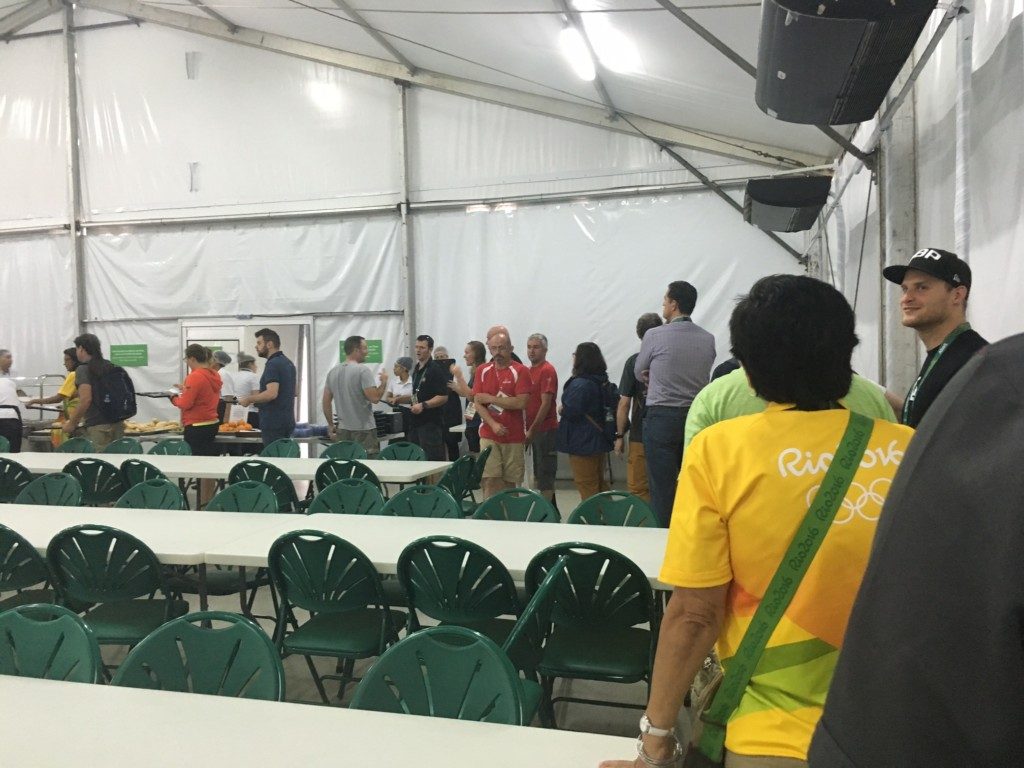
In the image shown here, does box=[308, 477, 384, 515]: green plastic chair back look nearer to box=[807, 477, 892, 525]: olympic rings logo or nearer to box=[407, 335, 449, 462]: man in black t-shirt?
box=[407, 335, 449, 462]: man in black t-shirt

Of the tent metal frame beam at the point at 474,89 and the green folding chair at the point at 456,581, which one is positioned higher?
the tent metal frame beam at the point at 474,89

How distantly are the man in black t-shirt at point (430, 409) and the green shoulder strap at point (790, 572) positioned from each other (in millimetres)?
5554

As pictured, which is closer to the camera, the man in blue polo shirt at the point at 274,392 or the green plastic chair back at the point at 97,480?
the green plastic chair back at the point at 97,480

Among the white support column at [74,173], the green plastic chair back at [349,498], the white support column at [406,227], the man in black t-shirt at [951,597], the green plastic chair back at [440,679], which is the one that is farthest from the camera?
the white support column at [74,173]

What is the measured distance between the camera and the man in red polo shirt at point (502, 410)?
543cm

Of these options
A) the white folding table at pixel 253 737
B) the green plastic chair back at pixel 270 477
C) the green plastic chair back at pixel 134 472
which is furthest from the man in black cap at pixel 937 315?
the green plastic chair back at pixel 134 472

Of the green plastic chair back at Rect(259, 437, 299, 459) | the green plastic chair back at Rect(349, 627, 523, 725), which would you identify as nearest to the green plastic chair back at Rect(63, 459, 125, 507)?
the green plastic chair back at Rect(259, 437, 299, 459)

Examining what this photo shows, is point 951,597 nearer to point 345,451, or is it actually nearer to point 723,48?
point 723,48

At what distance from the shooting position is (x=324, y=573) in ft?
9.56

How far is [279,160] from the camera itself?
33.5ft

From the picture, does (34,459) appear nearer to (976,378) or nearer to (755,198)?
(755,198)

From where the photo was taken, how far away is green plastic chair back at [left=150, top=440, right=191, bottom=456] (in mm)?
6676

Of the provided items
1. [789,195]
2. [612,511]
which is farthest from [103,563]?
[789,195]

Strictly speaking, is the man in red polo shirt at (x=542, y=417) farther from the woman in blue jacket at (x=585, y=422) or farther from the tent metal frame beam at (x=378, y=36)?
the tent metal frame beam at (x=378, y=36)
